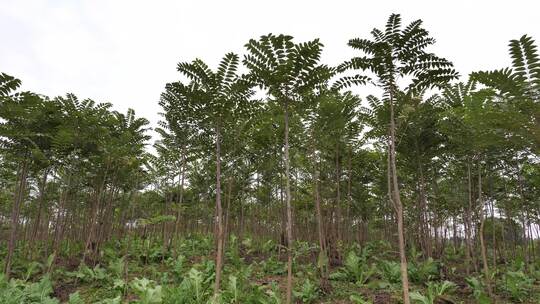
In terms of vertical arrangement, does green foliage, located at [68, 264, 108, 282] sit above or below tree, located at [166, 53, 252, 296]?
below

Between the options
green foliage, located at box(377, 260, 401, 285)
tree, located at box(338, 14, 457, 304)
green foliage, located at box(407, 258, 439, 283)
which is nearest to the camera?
tree, located at box(338, 14, 457, 304)

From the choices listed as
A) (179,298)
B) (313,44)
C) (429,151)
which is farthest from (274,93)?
(429,151)

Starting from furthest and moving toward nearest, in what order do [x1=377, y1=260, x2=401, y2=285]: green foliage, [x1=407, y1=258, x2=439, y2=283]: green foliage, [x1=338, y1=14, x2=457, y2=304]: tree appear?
1. [x1=407, y1=258, x2=439, y2=283]: green foliage
2. [x1=377, y1=260, x2=401, y2=285]: green foliage
3. [x1=338, y1=14, x2=457, y2=304]: tree

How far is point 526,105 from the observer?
5.04 metres

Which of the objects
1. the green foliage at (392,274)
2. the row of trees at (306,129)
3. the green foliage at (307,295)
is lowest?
the green foliage at (307,295)

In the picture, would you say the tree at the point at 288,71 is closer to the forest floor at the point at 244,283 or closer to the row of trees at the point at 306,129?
the row of trees at the point at 306,129

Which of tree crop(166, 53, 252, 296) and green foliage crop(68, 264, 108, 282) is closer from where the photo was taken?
tree crop(166, 53, 252, 296)

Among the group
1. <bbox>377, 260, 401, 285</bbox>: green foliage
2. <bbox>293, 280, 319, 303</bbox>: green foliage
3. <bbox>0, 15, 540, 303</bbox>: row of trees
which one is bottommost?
<bbox>293, 280, 319, 303</bbox>: green foliage

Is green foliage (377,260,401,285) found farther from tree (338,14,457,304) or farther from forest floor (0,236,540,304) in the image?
tree (338,14,457,304)

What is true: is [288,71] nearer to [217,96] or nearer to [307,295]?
[217,96]

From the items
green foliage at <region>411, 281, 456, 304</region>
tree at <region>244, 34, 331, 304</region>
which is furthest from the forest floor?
tree at <region>244, 34, 331, 304</region>

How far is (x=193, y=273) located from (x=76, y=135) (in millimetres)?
4888

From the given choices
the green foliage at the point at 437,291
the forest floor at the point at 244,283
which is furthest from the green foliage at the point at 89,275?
the green foliage at the point at 437,291

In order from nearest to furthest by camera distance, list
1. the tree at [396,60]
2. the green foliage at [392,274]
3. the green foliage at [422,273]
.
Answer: the tree at [396,60], the green foliage at [392,274], the green foliage at [422,273]
